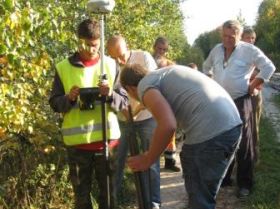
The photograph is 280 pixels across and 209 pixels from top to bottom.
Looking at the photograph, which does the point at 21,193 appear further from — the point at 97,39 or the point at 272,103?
the point at 272,103

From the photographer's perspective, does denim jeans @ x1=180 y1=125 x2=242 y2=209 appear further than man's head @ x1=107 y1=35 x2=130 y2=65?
No

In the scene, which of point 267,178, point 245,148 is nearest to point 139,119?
point 245,148

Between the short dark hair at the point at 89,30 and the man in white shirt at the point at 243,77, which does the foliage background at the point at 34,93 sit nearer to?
the short dark hair at the point at 89,30

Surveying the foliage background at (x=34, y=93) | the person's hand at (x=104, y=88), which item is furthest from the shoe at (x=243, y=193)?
the person's hand at (x=104, y=88)

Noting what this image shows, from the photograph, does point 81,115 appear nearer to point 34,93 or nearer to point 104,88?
point 104,88

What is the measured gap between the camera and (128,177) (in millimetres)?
6797

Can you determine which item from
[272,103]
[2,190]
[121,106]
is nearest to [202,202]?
[121,106]

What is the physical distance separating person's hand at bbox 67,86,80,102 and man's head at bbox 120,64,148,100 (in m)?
0.55

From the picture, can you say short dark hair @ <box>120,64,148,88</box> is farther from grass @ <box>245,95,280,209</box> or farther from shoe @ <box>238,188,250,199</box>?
shoe @ <box>238,188,250,199</box>

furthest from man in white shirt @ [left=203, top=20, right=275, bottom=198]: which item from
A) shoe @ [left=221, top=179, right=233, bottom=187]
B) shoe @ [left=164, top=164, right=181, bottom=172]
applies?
shoe @ [left=164, top=164, right=181, bottom=172]

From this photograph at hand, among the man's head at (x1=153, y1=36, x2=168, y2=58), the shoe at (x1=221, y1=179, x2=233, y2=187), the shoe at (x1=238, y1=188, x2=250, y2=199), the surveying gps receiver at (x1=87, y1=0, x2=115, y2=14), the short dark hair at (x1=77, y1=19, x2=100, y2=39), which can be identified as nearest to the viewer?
the surveying gps receiver at (x1=87, y1=0, x2=115, y2=14)

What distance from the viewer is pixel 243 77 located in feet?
19.5

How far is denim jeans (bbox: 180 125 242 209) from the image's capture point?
3.72 metres

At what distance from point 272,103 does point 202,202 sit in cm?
1367
